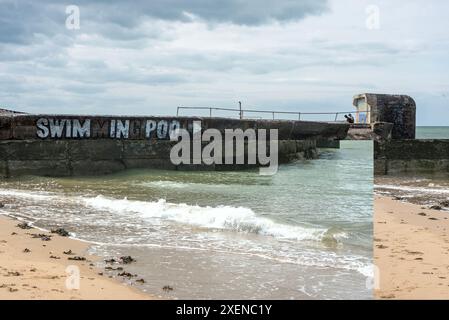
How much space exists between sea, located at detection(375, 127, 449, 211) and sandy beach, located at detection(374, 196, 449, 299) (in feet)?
6.50

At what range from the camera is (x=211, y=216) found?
9.06 meters

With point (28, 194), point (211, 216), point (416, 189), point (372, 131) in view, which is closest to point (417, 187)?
point (416, 189)

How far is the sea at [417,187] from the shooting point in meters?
12.8

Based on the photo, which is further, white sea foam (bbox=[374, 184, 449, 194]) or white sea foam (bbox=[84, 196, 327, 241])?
white sea foam (bbox=[374, 184, 449, 194])

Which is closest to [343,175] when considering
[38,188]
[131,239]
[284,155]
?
[284,155]

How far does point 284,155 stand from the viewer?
20.3 metres

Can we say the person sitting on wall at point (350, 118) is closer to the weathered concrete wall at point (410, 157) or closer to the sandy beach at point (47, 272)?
the weathered concrete wall at point (410, 157)

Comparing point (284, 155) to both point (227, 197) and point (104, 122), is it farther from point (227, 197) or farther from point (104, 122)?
point (227, 197)

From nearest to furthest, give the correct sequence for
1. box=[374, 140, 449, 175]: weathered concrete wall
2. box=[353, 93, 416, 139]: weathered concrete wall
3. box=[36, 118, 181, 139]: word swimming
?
box=[36, 118, 181, 139]: word swimming
box=[374, 140, 449, 175]: weathered concrete wall
box=[353, 93, 416, 139]: weathered concrete wall

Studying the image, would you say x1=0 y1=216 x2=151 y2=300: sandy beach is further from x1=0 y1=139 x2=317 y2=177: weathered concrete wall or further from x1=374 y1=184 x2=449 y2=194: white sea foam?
x1=374 y1=184 x2=449 y2=194: white sea foam

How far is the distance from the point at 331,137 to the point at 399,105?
8.06 metres

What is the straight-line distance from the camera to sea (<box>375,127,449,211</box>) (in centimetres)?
1284

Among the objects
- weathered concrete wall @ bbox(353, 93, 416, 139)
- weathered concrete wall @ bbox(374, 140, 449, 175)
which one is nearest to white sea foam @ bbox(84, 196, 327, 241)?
weathered concrete wall @ bbox(374, 140, 449, 175)
